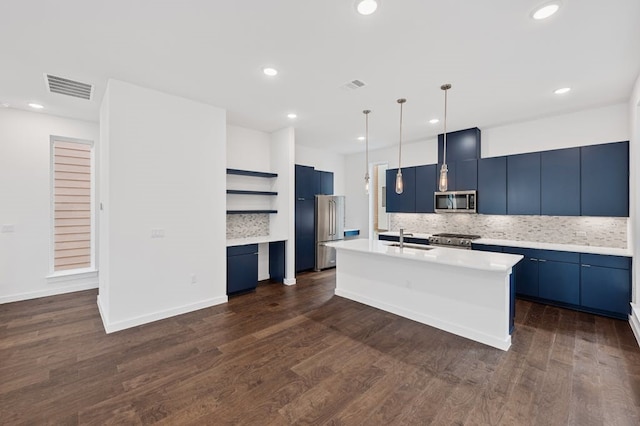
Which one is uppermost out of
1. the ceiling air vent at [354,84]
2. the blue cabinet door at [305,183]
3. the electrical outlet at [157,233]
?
the ceiling air vent at [354,84]

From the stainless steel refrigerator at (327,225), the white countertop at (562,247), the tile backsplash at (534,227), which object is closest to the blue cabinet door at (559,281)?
the white countertop at (562,247)

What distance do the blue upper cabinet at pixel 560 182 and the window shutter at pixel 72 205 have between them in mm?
7672

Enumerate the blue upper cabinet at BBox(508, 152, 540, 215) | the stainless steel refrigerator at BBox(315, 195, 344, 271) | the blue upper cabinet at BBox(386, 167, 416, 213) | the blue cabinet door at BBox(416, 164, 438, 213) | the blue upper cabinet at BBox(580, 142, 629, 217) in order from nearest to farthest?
the blue upper cabinet at BBox(580, 142, 629, 217) < the blue upper cabinet at BBox(508, 152, 540, 215) < the blue cabinet door at BBox(416, 164, 438, 213) < the blue upper cabinet at BBox(386, 167, 416, 213) < the stainless steel refrigerator at BBox(315, 195, 344, 271)

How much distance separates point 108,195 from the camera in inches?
130

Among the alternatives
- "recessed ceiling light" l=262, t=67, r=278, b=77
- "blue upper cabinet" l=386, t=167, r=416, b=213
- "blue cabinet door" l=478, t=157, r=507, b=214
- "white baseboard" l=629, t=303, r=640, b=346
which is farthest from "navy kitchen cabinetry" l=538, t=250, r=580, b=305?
"recessed ceiling light" l=262, t=67, r=278, b=77

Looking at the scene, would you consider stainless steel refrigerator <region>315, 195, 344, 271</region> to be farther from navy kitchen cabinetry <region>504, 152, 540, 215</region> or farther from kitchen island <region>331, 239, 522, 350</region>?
navy kitchen cabinetry <region>504, 152, 540, 215</region>

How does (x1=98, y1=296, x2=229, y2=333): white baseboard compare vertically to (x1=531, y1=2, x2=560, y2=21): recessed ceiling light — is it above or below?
below

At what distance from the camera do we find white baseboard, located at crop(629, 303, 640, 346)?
9.99ft

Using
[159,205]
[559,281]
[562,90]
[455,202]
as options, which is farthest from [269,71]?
[559,281]

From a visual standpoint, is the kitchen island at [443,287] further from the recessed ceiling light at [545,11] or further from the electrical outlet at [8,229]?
the electrical outlet at [8,229]

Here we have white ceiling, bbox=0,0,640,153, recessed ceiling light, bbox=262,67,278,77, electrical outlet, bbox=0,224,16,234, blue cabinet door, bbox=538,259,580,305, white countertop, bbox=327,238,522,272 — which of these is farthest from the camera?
electrical outlet, bbox=0,224,16,234

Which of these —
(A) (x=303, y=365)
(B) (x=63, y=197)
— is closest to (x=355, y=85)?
(A) (x=303, y=365)

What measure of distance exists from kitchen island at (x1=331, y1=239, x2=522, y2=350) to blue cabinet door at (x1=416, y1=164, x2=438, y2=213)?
1841 millimetres

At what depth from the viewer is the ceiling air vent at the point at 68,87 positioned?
3299mm
